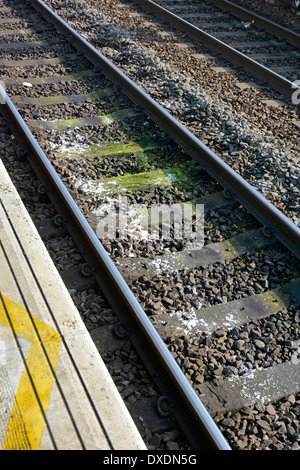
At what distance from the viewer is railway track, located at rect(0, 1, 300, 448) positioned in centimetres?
364

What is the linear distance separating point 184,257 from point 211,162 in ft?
5.53

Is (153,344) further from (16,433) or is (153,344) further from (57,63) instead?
(57,63)

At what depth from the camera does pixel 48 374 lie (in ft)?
10.7

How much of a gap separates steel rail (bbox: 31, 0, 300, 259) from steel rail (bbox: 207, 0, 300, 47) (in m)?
4.40

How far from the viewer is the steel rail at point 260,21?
34.2 feet

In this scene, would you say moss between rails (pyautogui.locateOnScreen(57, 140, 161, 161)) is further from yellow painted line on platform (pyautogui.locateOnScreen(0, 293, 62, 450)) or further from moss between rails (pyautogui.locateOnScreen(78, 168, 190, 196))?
yellow painted line on platform (pyautogui.locateOnScreen(0, 293, 62, 450))

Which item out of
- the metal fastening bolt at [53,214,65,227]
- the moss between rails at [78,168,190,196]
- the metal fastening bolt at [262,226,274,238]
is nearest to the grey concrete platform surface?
the metal fastening bolt at [53,214,65,227]

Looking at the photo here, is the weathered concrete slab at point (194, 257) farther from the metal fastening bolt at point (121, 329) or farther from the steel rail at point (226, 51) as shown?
the steel rail at point (226, 51)

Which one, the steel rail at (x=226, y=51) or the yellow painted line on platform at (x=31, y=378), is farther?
the steel rail at (x=226, y=51)

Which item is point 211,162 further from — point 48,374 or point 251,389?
point 48,374

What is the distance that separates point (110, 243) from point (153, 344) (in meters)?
1.39

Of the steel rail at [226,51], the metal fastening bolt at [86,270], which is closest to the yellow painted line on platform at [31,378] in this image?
the metal fastening bolt at [86,270]

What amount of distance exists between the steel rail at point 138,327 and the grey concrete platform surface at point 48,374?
1.49ft

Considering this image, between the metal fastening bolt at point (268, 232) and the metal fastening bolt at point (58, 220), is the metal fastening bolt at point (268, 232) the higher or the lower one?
the lower one
